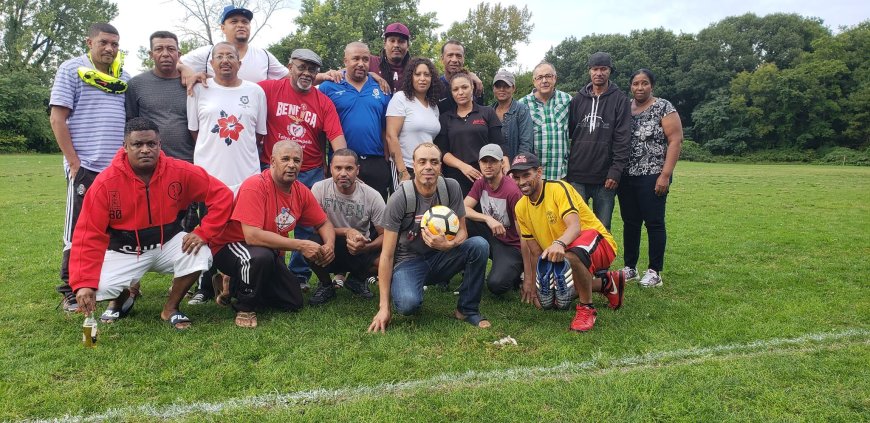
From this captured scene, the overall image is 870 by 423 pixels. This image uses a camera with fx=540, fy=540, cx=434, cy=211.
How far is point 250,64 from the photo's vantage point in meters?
5.73

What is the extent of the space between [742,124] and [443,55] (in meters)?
54.0

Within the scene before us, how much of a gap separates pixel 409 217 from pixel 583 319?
172 centimetres

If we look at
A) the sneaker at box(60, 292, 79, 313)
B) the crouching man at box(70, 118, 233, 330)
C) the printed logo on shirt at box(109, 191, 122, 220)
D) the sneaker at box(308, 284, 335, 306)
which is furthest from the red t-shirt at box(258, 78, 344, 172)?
the sneaker at box(60, 292, 79, 313)

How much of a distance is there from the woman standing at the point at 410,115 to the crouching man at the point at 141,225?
1.77m

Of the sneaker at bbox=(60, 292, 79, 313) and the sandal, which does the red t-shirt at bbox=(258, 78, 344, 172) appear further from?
the sneaker at bbox=(60, 292, 79, 313)

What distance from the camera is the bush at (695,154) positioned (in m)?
48.8

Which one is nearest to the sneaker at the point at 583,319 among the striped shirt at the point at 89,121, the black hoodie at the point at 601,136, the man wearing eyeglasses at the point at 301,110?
the black hoodie at the point at 601,136

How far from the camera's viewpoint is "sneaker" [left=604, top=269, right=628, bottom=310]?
5059 millimetres

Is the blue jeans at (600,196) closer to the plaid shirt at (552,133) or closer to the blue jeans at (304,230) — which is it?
the plaid shirt at (552,133)

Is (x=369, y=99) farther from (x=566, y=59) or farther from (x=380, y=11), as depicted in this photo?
(x=566, y=59)

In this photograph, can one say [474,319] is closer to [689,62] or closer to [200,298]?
[200,298]

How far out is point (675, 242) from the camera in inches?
349

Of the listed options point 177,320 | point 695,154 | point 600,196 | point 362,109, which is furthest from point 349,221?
point 695,154

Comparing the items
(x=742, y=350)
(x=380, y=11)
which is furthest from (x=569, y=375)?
(x=380, y=11)
